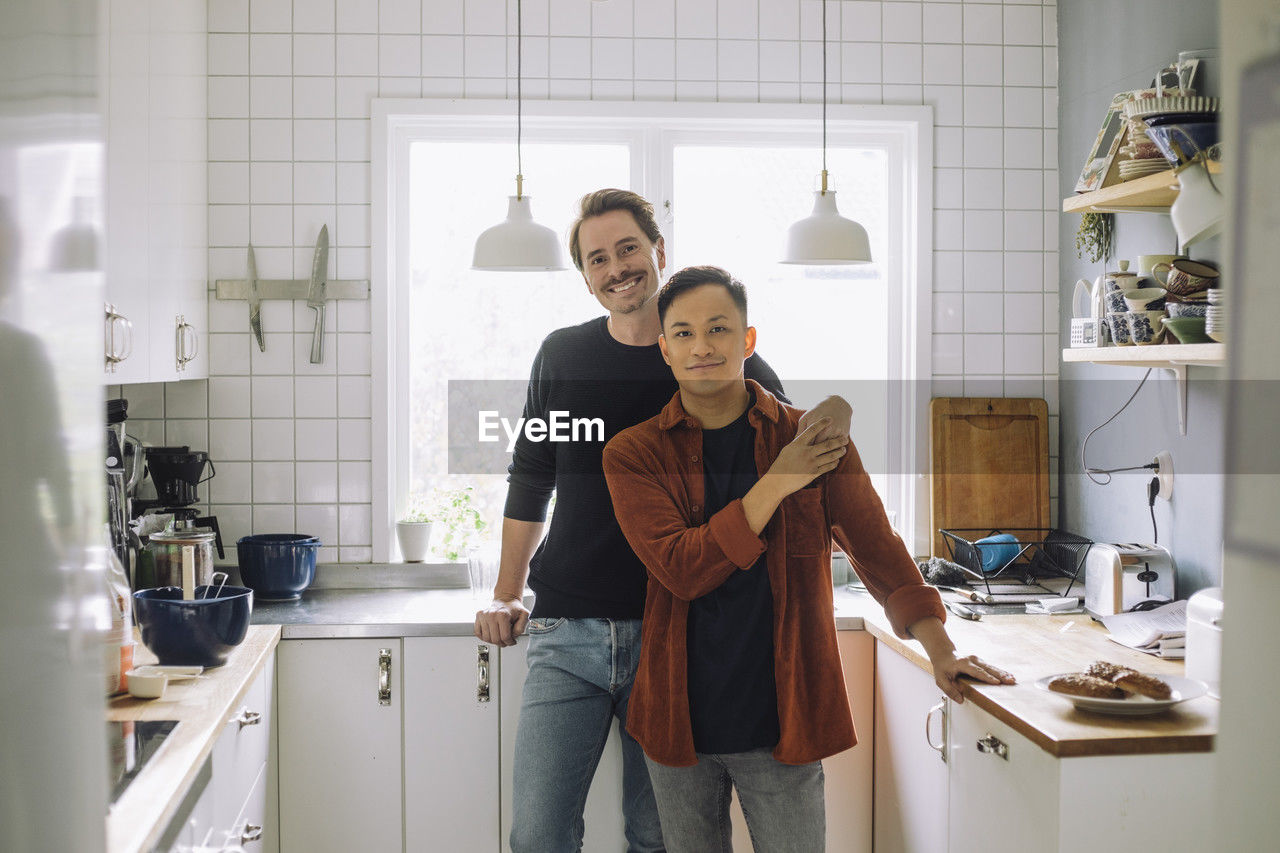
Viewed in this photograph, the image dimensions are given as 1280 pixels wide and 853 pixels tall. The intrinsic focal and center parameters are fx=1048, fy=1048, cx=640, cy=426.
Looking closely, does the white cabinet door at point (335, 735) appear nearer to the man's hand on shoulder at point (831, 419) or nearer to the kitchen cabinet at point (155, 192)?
the kitchen cabinet at point (155, 192)

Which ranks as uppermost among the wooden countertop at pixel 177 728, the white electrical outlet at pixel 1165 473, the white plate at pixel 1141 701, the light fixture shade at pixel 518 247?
the light fixture shade at pixel 518 247

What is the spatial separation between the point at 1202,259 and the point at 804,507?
1.28 metres

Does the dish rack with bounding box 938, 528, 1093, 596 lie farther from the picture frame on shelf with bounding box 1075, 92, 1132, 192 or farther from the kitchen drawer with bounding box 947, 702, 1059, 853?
the picture frame on shelf with bounding box 1075, 92, 1132, 192

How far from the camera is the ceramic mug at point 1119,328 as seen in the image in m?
2.18

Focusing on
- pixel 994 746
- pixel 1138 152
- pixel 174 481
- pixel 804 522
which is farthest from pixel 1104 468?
pixel 174 481

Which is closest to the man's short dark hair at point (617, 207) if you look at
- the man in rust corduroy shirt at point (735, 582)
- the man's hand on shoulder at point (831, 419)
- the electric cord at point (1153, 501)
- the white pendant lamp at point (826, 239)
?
the man in rust corduroy shirt at point (735, 582)

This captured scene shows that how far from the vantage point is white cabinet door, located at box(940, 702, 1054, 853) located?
1.63 metres

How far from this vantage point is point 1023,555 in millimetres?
2977

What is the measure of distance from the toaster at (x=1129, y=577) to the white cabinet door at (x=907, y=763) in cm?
49

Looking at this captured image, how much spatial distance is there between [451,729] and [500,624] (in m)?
0.59

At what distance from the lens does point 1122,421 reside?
106 inches

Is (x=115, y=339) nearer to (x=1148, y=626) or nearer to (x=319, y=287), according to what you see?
(x=319, y=287)

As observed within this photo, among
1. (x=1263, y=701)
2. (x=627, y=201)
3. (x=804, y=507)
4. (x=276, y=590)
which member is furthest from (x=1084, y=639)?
(x=1263, y=701)

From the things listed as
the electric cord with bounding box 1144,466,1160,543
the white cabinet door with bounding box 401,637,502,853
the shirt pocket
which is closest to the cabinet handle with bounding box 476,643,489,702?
the white cabinet door with bounding box 401,637,502,853
